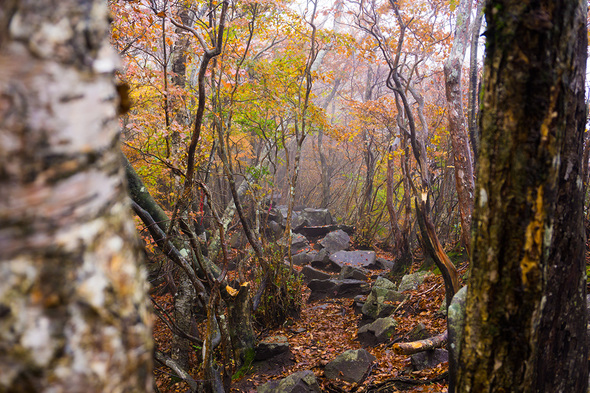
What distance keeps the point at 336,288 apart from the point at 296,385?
15.8 feet

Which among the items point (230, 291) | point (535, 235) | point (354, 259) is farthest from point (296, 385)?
point (354, 259)

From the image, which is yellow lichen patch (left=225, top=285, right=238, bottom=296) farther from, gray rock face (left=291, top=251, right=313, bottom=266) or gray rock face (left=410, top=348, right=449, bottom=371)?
gray rock face (left=291, top=251, right=313, bottom=266)

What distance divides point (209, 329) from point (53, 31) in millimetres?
3514

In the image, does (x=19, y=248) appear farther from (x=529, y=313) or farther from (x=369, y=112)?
Answer: (x=369, y=112)

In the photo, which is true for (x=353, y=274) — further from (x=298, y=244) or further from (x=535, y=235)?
(x=535, y=235)

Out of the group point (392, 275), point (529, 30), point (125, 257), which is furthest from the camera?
point (392, 275)

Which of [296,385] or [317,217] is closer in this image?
[296,385]

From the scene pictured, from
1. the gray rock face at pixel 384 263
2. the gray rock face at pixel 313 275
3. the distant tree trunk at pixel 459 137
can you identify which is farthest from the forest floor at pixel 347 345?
the gray rock face at pixel 384 263

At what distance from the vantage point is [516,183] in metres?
1.42

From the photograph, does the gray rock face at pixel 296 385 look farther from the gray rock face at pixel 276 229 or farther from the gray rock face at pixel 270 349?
the gray rock face at pixel 276 229

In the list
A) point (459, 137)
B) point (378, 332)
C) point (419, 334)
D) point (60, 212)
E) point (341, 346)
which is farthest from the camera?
point (341, 346)

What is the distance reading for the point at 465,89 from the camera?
50.5ft

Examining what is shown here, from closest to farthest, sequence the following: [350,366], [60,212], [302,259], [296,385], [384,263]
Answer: [60,212], [296,385], [350,366], [384,263], [302,259]

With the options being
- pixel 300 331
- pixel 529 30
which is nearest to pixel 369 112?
pixel 300 331
